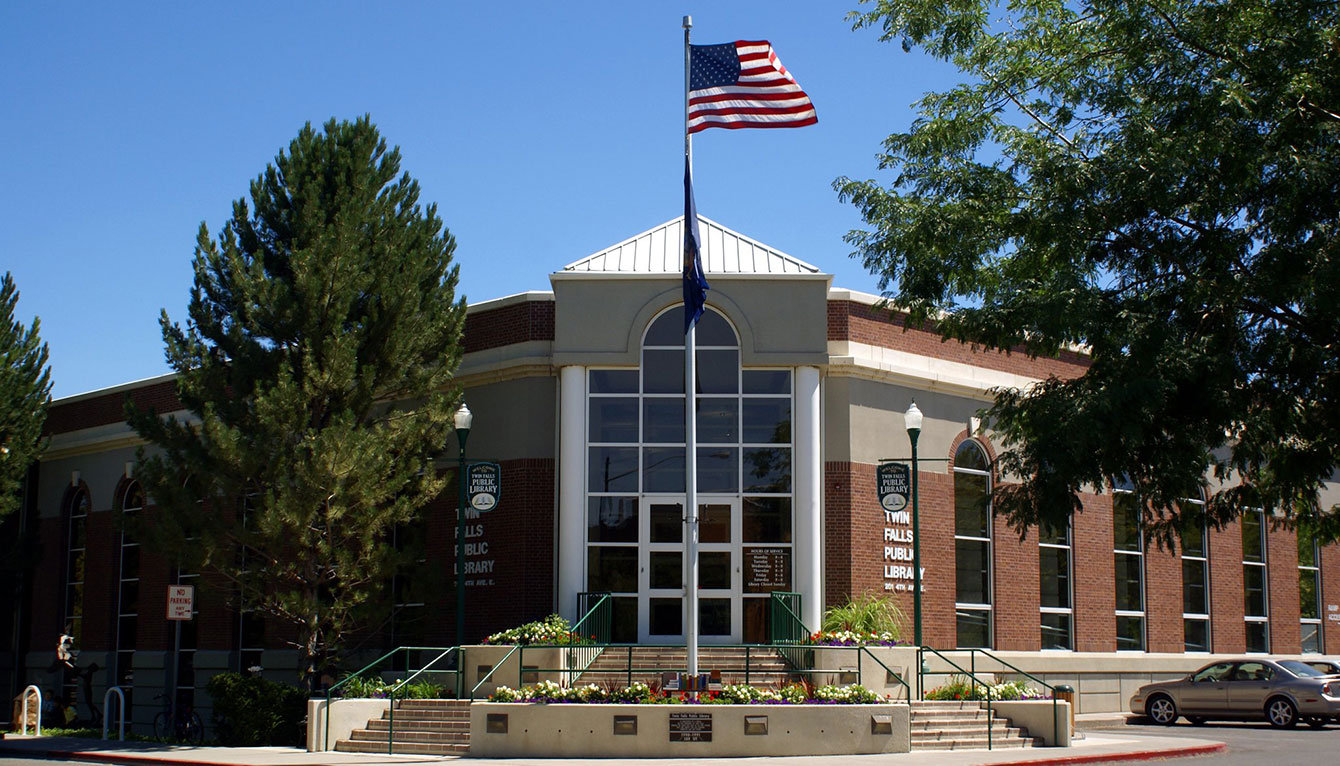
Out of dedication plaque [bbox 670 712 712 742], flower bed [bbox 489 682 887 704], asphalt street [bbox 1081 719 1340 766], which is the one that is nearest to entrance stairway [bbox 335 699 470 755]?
flower bed [bbox 489 682 887 704]

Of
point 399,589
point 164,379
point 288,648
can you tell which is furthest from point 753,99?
point 164,379

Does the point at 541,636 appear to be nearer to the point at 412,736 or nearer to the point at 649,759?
the point at 412,736

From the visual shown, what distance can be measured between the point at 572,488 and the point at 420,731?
5.68 metres

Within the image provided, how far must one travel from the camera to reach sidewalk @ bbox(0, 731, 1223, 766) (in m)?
18.5

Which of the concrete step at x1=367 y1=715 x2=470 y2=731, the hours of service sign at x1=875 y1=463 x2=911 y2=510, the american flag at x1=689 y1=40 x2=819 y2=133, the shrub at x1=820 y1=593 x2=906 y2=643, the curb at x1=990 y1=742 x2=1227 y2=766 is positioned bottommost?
the curb at x1=990 y1=742 x2=1227 y2=766

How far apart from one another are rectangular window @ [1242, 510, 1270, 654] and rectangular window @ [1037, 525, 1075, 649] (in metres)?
7.11

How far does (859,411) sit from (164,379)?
56.1 feet

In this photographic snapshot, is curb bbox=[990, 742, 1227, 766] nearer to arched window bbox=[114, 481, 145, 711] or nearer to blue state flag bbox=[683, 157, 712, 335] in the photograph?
blue state flag bbox=[683, 157, 712, 335]

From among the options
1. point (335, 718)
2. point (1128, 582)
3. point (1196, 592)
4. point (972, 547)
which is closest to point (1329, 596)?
point (1196, 592)

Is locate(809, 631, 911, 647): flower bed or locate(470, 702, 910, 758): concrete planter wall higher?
locate(809, 631, 911, 647): flower bed

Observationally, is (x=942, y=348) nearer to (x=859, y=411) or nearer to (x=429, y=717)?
(x=859, y=411)

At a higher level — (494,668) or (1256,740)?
(494,668)

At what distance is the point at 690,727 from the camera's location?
19422mm

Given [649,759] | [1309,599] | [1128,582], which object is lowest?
[649,759]
